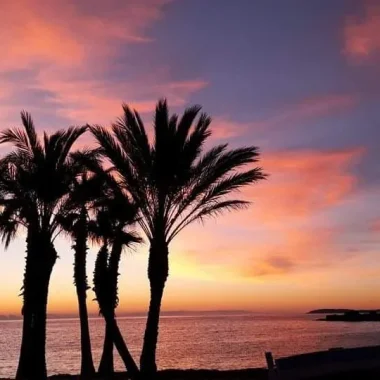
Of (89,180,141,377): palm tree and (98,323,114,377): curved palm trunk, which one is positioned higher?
(89,180,141,377): palm tree

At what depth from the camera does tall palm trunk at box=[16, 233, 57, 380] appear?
2206 cm

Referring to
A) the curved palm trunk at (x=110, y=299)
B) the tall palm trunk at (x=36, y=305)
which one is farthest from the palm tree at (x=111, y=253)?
the tall palm trunk at (x=36, y=305)

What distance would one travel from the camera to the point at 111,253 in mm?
26906

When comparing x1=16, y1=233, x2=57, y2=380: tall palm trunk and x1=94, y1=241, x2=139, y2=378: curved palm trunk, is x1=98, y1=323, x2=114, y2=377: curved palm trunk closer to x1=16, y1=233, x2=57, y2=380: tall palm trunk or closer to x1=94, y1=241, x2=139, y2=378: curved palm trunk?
x1=94, y1=241, x2=139, y2=378: curved palm trunk

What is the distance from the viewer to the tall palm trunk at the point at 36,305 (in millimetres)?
22062

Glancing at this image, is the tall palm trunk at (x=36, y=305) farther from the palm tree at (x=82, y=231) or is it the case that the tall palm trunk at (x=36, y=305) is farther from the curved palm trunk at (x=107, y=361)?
the curved palm trunk at (x=107, y=361)

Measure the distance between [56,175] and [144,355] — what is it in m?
6.70

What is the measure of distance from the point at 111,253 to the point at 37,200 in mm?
5292

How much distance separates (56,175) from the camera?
22.0m

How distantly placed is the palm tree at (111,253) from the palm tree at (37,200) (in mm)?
1854

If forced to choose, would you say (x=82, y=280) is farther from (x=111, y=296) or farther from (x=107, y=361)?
(x=111, y=296)

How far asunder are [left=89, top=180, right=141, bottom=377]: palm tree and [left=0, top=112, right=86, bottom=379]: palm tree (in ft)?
6.08

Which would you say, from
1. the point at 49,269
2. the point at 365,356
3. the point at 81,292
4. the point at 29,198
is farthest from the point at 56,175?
the point at 365,356

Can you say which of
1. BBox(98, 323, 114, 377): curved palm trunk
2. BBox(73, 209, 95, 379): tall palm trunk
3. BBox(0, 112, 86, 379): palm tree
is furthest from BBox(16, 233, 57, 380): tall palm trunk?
BBox(73, 209, 95, 379): tall palm trunk
